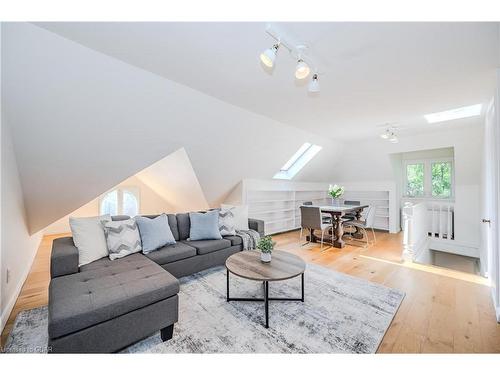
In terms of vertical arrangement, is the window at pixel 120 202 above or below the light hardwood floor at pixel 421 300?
above

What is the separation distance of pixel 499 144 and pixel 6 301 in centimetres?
474

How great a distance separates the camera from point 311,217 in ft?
13.8

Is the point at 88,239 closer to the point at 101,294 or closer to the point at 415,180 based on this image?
the point at 101,294

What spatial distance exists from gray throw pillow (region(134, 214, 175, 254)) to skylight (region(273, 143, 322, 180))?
128 inches

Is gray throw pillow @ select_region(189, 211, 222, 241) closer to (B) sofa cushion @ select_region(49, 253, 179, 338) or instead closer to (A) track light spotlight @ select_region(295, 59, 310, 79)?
(B) sofa cushion @ select_region(49, 253, 179, 338)

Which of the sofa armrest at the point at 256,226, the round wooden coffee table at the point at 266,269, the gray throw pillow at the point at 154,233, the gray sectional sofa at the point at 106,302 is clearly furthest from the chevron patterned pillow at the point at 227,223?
the gray sectional sofa at the point at 106,302

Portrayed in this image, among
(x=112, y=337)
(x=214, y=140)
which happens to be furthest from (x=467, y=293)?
(x=214, y=140)

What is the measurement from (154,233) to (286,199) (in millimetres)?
3798

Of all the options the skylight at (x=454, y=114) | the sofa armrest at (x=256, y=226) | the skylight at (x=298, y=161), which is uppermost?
the skylight at (x=454, y=114)

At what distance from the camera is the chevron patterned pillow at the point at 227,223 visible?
10.9ft

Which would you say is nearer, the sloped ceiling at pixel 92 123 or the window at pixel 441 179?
the sloped ceiling at pixel 92 123

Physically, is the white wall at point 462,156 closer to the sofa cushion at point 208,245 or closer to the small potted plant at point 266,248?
the small potted plant at point 266,248

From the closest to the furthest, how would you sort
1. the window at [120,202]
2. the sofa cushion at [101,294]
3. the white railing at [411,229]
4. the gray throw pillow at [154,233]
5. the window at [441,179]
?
1. the sofa cushion at [101,294]
2. the gray throw pillow at [154,233]
3. the white railing at [411,229]
4. the window at [441,179]
5. the window at [120,202]

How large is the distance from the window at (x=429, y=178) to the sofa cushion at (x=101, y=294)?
6567mm
